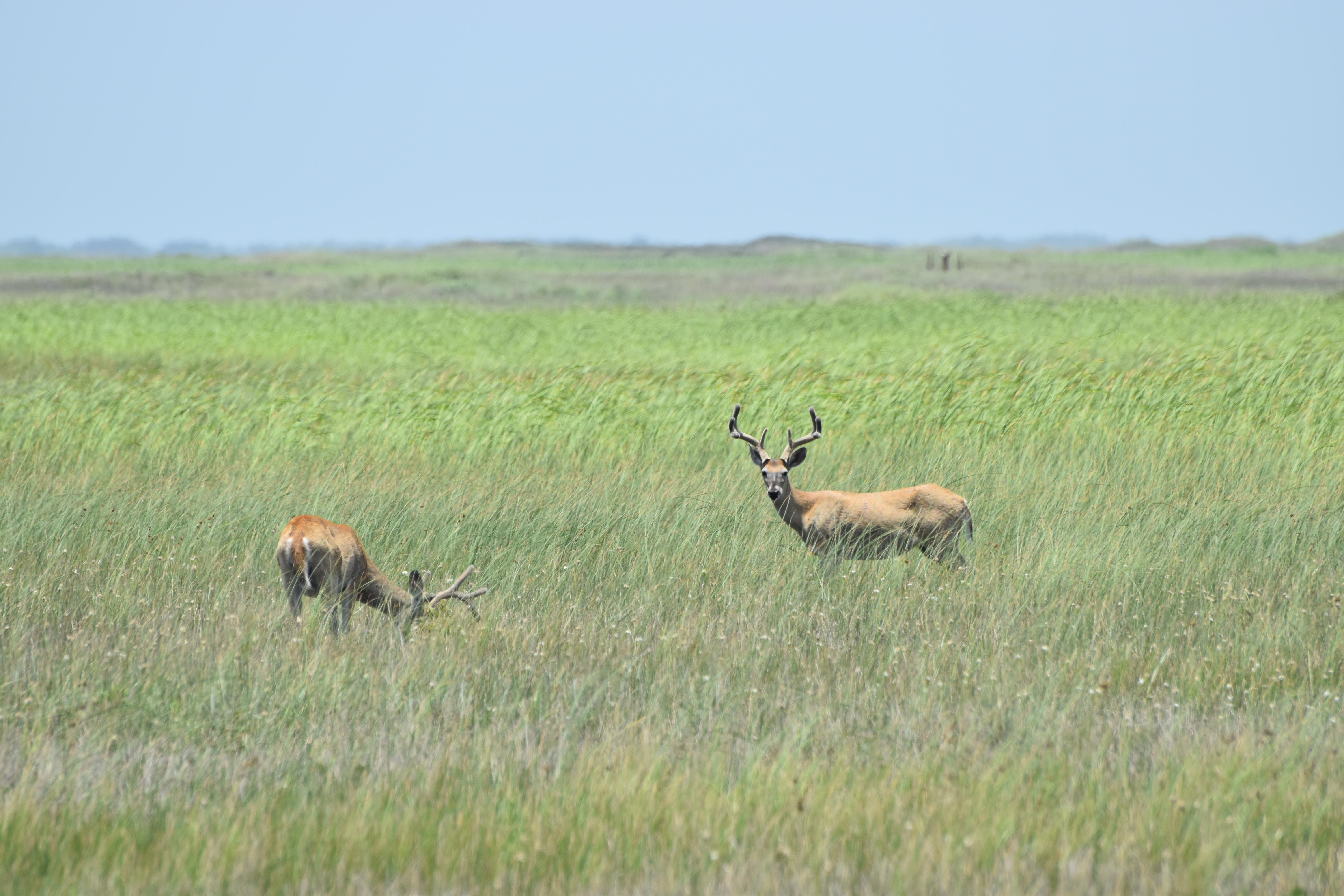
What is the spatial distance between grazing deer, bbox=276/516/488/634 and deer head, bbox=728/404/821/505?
231 centimetres

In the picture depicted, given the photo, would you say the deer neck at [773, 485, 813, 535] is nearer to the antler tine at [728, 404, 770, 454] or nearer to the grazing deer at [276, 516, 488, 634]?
the antler tine at [728, 404, 770, 454]

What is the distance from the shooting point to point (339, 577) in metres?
7.36

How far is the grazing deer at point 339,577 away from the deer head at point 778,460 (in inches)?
90.8

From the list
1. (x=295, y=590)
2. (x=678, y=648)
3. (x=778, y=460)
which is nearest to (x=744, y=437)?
(x=778, y=460)

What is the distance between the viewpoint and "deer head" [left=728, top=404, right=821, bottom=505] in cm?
869

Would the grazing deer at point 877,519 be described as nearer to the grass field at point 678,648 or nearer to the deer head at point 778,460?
the deer head at point 778,460

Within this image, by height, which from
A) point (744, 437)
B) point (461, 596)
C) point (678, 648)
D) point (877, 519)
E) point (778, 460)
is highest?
point (744, 437)

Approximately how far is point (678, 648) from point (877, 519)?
275 cm

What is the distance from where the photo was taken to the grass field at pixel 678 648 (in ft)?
14.7

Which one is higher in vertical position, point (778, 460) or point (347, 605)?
point (778, 460)

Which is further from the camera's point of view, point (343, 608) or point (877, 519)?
point (877, 519)

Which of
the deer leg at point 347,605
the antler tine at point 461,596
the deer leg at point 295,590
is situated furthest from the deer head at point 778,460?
the deer leg at point 295,590

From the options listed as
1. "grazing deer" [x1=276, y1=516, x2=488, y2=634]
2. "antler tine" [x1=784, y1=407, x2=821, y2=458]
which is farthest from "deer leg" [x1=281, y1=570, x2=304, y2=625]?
"antler tine" [x1=784, y1=407, x2=821, y2=458]

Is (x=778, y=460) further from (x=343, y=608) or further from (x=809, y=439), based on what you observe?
(x=343, y=608)
